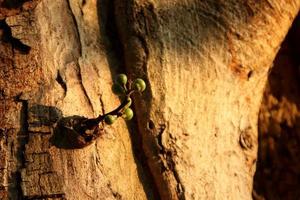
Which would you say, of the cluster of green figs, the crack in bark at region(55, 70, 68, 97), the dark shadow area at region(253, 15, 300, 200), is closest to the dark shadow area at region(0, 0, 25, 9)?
the crack in bark at region(55, 70, 68, 97)

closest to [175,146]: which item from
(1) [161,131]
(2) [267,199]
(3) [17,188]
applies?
(1) [161,131]

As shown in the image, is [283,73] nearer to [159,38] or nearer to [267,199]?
[267,199]

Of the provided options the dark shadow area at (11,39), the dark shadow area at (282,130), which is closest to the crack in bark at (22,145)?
the dark shadow area at (11,39)

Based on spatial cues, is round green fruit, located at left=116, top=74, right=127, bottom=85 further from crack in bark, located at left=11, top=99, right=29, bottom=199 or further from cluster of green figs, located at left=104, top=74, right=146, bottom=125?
crack in bark, located at left=11, top=99, right=29, bottom=199

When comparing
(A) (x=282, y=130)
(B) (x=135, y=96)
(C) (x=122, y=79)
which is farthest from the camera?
(A) (x=282, y=130)

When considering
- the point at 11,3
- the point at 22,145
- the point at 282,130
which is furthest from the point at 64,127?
the point at 282,130

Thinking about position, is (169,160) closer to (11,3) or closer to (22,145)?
(22,145)
